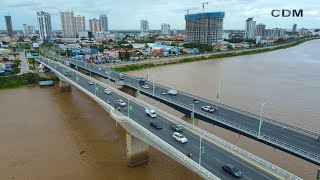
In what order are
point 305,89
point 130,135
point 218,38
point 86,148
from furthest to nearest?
point 218,38, point 305,89, point 86,148, point 130,135

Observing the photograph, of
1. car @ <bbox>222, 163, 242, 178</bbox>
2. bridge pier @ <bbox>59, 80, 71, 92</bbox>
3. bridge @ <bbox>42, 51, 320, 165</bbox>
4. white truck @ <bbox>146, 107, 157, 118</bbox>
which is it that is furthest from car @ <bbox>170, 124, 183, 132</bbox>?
bridge pier @ <bbox>59, 80, 71, 92</bbox>

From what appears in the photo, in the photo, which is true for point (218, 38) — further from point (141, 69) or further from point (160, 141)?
point (160, 141)

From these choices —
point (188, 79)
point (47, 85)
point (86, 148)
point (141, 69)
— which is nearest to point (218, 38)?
point (141, 69)

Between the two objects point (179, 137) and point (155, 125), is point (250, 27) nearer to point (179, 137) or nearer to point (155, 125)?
point (155, 125)

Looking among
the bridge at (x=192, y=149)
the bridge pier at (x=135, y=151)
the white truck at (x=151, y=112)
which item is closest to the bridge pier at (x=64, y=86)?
the bridge at (x=192, y=149)

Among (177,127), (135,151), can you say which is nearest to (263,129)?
(177,127)

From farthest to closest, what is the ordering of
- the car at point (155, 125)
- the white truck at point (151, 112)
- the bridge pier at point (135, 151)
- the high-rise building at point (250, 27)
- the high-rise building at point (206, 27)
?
the high-rise building at point (250, 27) < the high-rise building at point (206, 27) < the white truck at point (151, 112) < the bridge pier at point (135, 151) < the car at point (155, 125)

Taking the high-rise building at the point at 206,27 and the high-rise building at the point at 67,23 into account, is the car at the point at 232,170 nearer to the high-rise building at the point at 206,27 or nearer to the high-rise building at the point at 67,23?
the high-rise building at the point at 206,27
